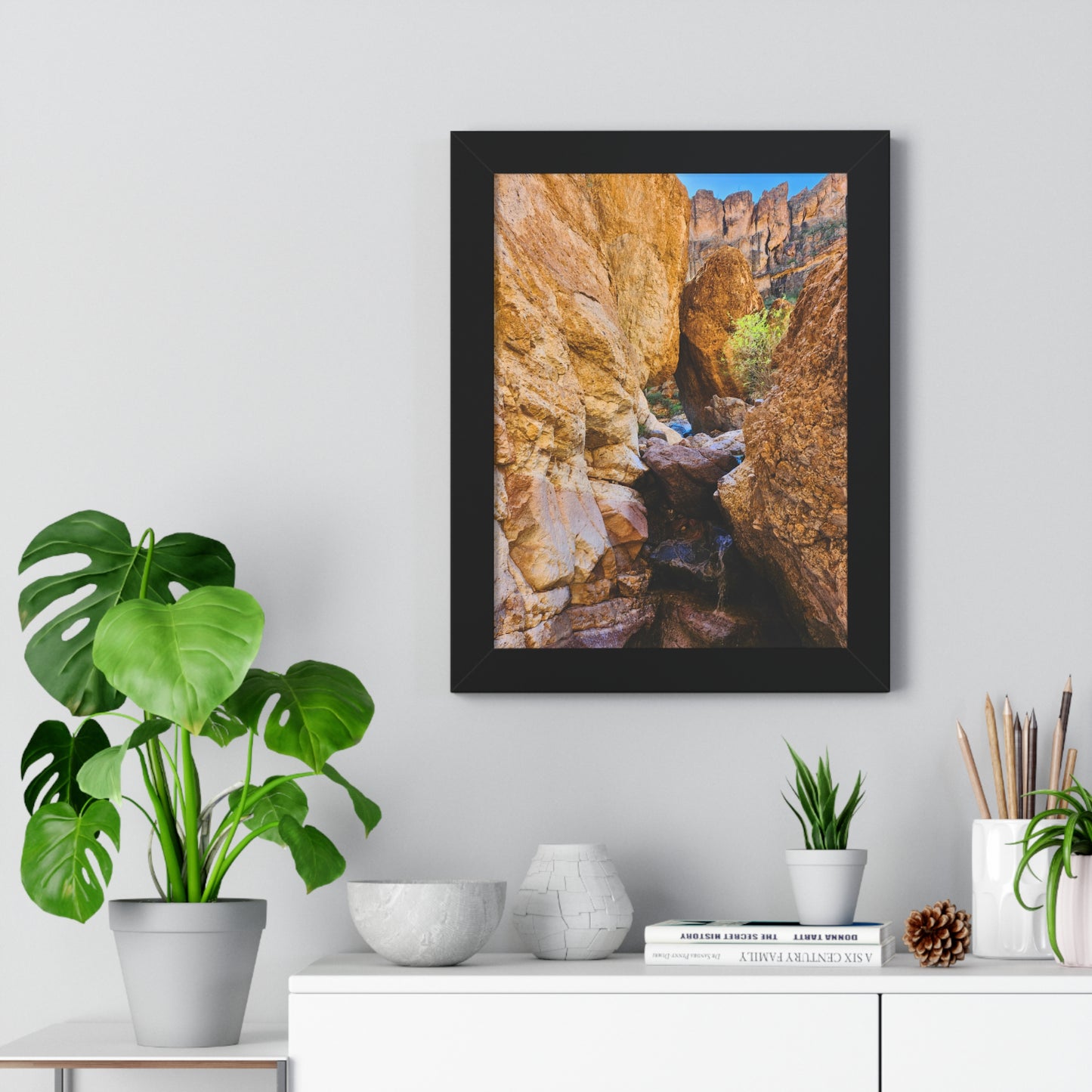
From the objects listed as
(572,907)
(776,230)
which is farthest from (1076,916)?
(776,230)

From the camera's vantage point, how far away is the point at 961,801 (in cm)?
175

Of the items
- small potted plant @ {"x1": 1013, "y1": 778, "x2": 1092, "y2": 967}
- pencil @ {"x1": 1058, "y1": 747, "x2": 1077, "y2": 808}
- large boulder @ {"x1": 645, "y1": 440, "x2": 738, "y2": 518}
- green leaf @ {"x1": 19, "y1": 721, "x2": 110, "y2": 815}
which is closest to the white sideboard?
small potted plant @ {"x1": 1013, "y1": 778, "x2": 1092, "y2": 967}

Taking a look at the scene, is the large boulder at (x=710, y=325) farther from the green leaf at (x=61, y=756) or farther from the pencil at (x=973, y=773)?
the green leaf at (x=61, y=756)

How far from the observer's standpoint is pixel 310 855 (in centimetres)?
149

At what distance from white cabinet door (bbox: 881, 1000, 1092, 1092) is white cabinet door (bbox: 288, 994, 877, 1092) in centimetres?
2

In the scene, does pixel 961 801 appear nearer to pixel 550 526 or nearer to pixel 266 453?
pixel 550 526

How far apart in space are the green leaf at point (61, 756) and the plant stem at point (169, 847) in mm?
119

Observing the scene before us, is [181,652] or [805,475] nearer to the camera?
[181,652]

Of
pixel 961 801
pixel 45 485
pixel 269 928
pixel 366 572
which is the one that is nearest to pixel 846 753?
pixel 961 801

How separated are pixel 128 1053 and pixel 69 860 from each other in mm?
244

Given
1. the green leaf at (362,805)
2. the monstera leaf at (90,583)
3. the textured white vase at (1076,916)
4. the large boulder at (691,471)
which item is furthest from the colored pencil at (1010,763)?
the monstera leaf at (90,583)

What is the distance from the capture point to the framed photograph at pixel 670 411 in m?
1.76

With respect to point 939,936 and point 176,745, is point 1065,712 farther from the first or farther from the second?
point 176,745

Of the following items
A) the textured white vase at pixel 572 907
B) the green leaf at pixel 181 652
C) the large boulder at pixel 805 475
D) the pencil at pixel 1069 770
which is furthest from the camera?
the large boulder at pixel 805 475
